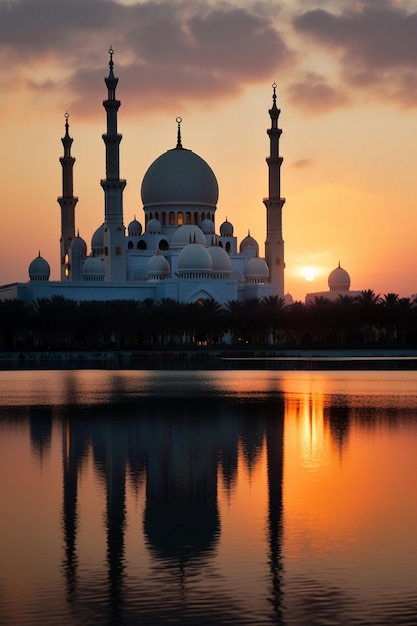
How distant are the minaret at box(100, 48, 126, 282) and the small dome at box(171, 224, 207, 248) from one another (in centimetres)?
585

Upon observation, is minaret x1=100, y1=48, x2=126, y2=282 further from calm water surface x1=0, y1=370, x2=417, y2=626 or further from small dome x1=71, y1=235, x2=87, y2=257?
calm water surface x1=0, y1=370, x2=417, y2=626

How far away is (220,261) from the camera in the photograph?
95.9 metres

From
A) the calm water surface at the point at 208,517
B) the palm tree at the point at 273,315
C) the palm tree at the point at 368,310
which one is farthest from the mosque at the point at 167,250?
the calm water surface at the point at 208,517

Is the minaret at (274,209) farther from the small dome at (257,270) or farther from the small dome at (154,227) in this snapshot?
the small dome at (154,227)

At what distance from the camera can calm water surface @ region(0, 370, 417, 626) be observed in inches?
458

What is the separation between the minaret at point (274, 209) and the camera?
94562mm

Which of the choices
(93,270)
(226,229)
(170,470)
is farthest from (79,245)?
(170,470)

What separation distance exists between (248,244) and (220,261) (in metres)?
11.4

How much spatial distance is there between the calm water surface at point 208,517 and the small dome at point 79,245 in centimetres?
6693

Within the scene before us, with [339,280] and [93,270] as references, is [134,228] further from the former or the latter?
[339,280]

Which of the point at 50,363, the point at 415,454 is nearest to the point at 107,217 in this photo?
the point at 50,363

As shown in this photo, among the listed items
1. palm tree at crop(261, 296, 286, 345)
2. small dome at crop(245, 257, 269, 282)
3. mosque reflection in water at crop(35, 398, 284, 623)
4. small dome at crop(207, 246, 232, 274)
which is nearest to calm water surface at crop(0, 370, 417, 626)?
mosque reflection in water at crop(35, 398, 284, 623)

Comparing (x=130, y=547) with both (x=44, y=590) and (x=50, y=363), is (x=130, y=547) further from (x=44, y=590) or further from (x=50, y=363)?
(x=50, y=363)

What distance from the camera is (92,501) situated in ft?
57.1
